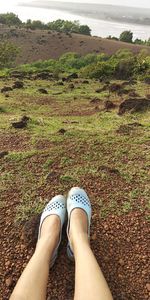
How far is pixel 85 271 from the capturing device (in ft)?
7.06

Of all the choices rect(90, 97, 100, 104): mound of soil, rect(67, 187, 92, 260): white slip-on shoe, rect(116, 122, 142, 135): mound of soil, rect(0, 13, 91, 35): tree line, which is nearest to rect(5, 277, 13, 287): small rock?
rect(67, 187, 92, 260): white slip-on shoe

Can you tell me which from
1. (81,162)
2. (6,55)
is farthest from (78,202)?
(6,55)

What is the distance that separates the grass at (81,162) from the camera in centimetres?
361

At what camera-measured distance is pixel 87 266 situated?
219 cm

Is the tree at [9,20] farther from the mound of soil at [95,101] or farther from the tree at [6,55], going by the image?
the mound of soil at [95,101]

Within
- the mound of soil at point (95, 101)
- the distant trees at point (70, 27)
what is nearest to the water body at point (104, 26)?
the distant trees at point (70, 27)

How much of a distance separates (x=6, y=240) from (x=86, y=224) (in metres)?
0.81

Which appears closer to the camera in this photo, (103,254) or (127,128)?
(103,254)

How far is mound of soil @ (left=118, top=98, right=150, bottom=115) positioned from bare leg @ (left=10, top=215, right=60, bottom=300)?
4.96m

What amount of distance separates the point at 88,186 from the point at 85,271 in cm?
172

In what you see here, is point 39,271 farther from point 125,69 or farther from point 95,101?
point 125,69

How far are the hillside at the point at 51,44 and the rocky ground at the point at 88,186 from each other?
47925 millimetres

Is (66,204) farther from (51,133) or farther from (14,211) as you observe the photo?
(51,133)

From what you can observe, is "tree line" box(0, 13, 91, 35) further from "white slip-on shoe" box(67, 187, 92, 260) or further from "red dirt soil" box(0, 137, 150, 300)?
"red dirt soil" box(0, 137, 150, 300)
